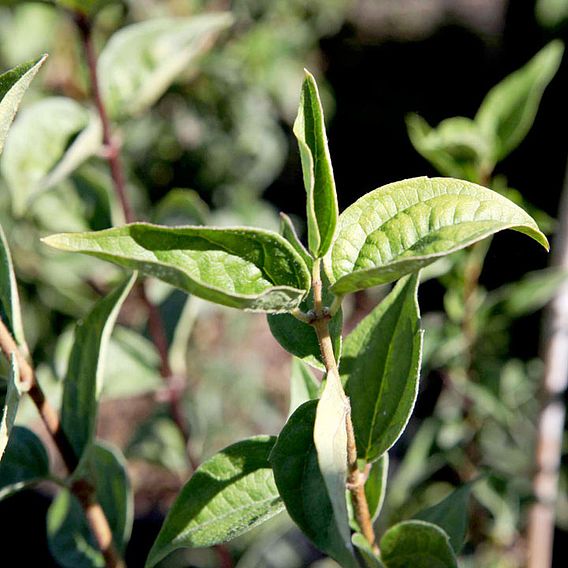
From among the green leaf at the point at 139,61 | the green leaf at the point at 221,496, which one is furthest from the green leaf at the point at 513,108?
the green leaf at the point at 221,496

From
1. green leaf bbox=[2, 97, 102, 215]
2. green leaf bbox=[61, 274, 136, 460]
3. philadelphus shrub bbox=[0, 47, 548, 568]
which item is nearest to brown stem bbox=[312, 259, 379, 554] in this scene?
philadelphus shrub bbox=[0, 47, 548, 568]

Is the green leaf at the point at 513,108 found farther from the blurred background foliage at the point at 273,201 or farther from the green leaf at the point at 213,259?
the green leaf at the point at 213,259

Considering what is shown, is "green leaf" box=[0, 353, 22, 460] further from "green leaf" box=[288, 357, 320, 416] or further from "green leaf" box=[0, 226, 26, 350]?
"green leaf" box=[288, 357, 320, 416]

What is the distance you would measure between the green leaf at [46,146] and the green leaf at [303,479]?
0.41m

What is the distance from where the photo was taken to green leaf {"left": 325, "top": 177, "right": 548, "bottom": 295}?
1.20 feet

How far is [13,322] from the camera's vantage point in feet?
1.64

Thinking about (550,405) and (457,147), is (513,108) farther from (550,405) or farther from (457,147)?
(550,405)

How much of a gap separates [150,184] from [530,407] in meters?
1.21

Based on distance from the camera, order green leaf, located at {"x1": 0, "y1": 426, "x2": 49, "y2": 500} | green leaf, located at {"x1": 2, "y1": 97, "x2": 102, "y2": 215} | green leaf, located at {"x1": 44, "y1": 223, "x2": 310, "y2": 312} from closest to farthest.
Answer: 1. green leaf, located at {"x1": 44, "y1": 223, "x2": 310, "y2": 312}
2. green leaf, located at {"x1": 0, "y1": 426, "x2": 49, "y2": 500}
3. green leaf, located at {"x1": 2, "y1": 97, "x2": 102, "y2": 215}

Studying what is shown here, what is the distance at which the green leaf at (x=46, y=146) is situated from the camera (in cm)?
77

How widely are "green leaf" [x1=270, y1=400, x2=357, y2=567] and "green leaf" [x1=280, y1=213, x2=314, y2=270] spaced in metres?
0.08

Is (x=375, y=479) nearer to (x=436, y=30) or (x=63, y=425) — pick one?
(x=63, y=425)

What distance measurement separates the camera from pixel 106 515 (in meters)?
0.68

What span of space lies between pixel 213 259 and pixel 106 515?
0.37 metres
